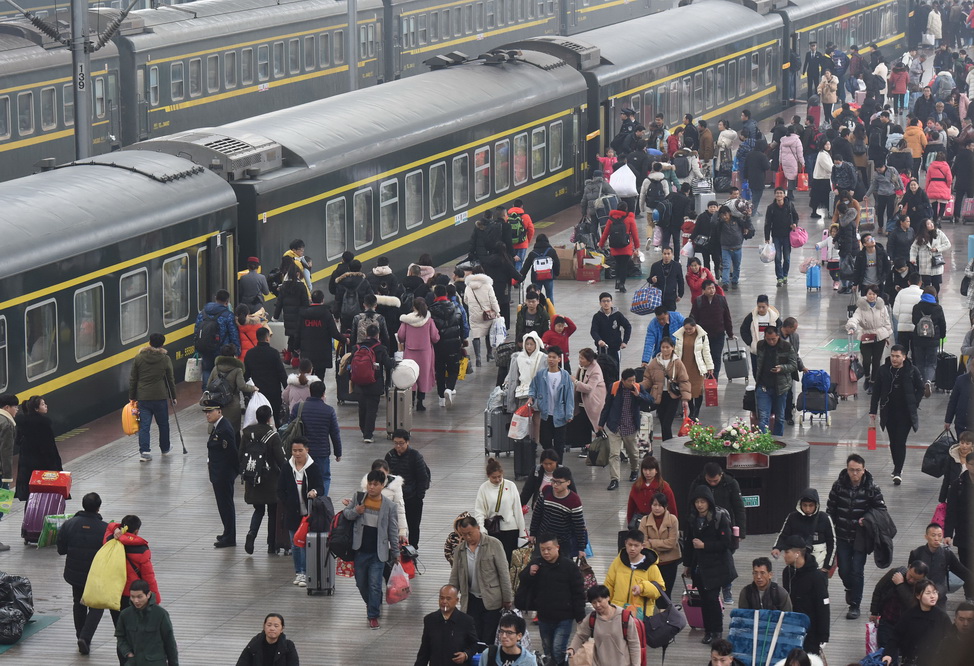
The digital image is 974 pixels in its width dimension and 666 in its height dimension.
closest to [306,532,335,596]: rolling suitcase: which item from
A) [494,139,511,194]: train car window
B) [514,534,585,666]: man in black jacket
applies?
[514,534,585,666]: man in black jacket

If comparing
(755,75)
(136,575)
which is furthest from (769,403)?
(755,75)

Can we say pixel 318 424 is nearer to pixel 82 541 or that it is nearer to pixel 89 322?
pixel 82 541

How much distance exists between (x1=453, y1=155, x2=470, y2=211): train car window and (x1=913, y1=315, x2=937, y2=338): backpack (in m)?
11.8

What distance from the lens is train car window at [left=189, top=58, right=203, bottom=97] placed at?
37.7 metres

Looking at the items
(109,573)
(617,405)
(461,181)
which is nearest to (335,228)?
(461,181)

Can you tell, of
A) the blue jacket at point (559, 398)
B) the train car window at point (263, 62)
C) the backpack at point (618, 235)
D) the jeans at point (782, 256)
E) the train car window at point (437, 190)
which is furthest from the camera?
the train car window at point (263, 62)

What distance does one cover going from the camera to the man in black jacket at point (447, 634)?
1214cm

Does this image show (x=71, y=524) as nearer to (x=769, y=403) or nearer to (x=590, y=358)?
(x=590, y=358)

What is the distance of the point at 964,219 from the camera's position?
34938mm

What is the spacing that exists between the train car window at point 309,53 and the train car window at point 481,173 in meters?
11.4

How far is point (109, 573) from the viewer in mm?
13516

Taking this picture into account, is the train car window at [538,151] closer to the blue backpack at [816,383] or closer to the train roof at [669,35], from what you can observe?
the train roof at [669,35]

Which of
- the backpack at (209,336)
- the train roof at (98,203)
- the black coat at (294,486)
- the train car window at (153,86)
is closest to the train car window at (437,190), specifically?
the train roof at (98,203)

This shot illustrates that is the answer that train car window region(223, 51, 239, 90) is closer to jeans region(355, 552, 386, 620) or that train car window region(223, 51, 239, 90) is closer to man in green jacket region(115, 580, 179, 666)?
jeans region(355, 552, 386, 620)
